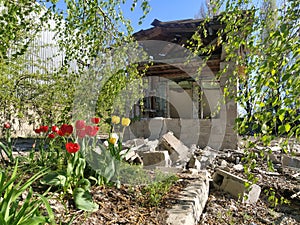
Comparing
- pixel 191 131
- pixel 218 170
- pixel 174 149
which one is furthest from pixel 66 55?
pixel 191 131

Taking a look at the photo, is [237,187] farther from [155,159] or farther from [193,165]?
[155,159]

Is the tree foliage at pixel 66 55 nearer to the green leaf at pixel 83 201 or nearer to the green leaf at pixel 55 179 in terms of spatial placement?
the green leaf at pixel 55 179

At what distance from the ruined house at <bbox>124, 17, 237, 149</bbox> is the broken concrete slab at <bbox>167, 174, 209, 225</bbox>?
209cm

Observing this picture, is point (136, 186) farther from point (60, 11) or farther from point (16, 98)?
point (16, 98)

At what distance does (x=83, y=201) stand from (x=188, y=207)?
78 centimetres

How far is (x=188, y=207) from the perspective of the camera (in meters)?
1.86

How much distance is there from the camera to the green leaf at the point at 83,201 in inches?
61.8

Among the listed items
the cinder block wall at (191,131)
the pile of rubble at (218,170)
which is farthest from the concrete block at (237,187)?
A: the cinder block wall at (191,131)

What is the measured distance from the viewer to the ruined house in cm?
589

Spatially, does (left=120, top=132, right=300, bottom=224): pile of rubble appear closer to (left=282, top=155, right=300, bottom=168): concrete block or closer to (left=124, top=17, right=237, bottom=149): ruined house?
(left=282, top=155, right=300, bottom=168): concrete block

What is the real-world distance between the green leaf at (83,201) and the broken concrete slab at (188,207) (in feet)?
1.65

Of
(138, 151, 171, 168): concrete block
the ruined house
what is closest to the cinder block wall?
the ruined house

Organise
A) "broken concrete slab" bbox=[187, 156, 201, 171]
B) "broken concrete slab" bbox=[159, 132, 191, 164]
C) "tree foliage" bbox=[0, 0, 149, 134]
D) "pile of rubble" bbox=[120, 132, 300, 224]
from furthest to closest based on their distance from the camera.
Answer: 1. "broken concrete slab" bbox=[159, 132, 191, 164]
2. "broken concrete slab" bbox=[187, 156, 201, 171]
3. "pile of rubble" bbox=[120, 132, 300, 224]
4. "tree foliage" bbox=[0, 0, 149, 134]

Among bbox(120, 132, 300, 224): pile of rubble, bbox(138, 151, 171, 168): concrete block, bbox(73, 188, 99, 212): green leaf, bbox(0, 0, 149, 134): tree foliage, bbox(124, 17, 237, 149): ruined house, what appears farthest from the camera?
bbox(124, 17, 237, 149): ruined house
